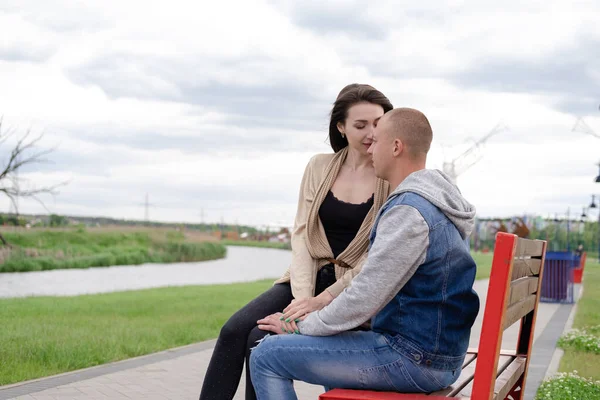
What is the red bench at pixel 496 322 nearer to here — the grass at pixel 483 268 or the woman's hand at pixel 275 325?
the woman's hand at pixel 275 325

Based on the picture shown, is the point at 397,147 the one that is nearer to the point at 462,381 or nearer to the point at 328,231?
the point at 462,381

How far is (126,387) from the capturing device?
600cm

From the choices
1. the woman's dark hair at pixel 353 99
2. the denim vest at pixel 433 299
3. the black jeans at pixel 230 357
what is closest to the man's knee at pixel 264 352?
the denim vest at pixel 433 299

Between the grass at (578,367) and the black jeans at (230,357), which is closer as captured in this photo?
the black jeans at (230,357)

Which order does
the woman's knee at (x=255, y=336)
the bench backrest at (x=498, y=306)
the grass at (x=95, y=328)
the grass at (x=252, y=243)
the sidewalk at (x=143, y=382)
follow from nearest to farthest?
the bench backrest at (x=498, y=306) < the woman's knee at (x=255, y=336) < the sidewalk at (x=143, y=382) < the grass at (x=95, y=328) < the grass at (x=252, y=243)

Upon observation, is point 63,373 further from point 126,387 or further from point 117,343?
point 117,343

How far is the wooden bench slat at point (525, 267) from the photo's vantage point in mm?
3041

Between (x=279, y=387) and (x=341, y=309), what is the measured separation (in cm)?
44

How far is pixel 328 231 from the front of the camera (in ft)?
14.0

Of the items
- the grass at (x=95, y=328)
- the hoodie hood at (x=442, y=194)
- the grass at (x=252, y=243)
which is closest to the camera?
the hoodie hood at (x=442, y=194)

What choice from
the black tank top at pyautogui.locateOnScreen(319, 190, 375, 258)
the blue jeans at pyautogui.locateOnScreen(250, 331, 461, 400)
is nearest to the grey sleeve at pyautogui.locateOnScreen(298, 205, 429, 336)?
the blue jeans at pyautogui.locateOnScreen(250, 331, 461, 400)

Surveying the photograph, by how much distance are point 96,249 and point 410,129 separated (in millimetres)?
39146

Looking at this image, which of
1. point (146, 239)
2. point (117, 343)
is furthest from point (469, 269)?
point (146, 239)

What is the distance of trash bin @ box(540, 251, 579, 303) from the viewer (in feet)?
52.1
